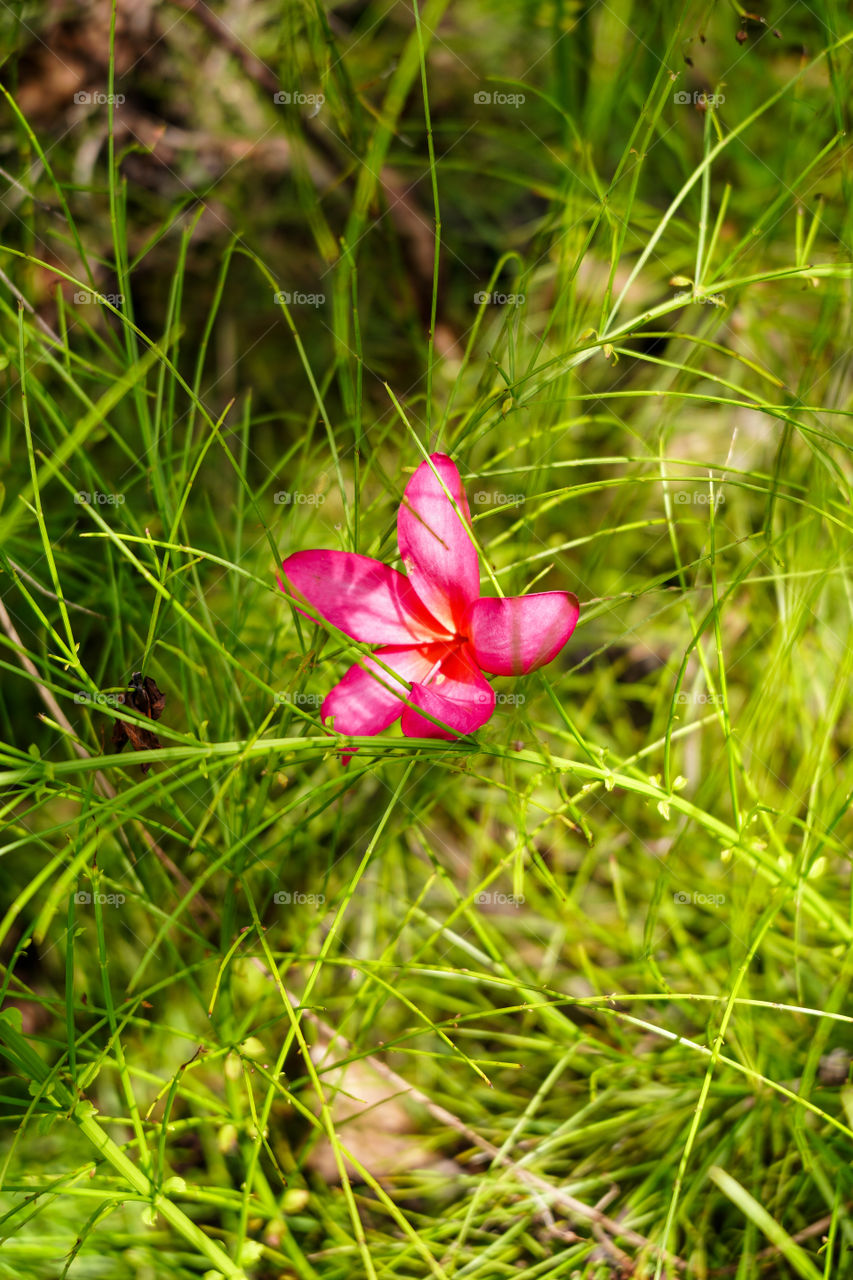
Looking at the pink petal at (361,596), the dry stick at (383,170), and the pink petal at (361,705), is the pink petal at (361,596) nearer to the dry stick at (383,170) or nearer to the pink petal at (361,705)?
the pink petal at (361,705)

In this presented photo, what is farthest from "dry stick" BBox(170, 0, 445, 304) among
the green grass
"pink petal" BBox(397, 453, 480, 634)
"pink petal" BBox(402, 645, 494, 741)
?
"pink petal" BBox(402, 645, 494, 741)

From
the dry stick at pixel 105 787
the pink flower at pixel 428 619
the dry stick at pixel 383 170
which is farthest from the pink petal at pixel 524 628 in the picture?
the dry stick at pixel 383 170


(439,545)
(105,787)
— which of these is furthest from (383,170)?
(105,787)

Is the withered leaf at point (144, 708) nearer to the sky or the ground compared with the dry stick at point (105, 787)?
nearer to the sky

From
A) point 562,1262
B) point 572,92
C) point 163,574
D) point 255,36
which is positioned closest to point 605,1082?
point 562,1262

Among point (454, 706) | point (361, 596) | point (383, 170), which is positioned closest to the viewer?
point (454, 706)

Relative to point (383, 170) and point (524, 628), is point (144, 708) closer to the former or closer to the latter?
point (524, 628)
